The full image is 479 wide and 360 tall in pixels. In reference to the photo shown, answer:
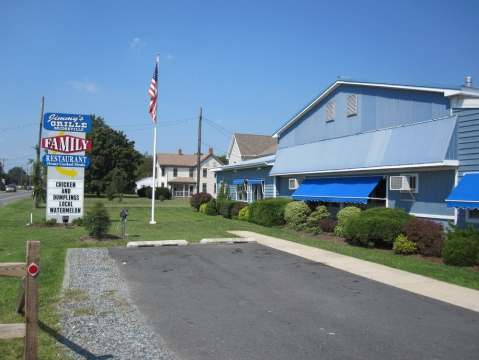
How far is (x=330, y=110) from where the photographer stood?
23047 millimetres

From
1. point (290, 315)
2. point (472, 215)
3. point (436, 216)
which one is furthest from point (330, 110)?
point (290, 315)

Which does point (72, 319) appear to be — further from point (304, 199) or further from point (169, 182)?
point (169, 182)

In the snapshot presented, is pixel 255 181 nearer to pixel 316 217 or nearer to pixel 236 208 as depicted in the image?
pixel 236 208

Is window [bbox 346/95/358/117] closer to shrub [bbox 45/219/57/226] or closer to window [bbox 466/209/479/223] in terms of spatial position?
window [bbox 466/209/479/223]

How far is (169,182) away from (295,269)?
6712 cm

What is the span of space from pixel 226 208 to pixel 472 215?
61.8 ft

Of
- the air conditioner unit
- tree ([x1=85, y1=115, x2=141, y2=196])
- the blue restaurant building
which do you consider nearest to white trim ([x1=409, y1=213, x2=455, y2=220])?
the blue restaurant building

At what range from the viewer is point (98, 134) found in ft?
232

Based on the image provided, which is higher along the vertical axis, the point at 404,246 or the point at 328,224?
the point at 328,224

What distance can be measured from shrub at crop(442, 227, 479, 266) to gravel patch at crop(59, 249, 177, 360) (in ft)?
27.1

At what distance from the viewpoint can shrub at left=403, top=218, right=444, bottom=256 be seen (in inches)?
552

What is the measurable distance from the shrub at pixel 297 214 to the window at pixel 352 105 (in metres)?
4.56

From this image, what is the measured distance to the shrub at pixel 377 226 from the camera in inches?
600

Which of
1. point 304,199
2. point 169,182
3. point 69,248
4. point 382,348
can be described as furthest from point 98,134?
point 382,348
